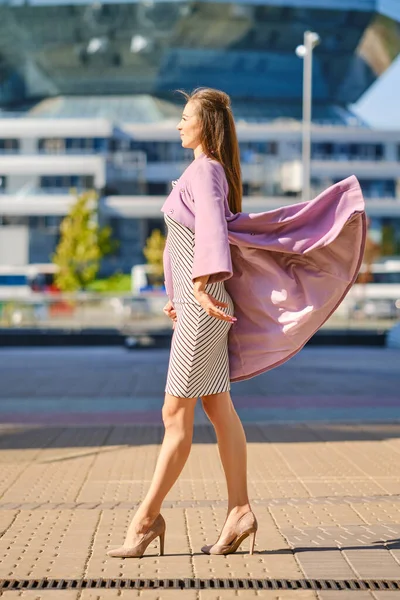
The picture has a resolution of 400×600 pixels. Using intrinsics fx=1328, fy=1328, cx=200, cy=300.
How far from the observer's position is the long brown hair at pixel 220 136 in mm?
5906

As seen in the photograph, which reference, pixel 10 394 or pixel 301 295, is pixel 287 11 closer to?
pixel 10 394

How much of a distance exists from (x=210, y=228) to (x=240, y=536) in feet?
4.40

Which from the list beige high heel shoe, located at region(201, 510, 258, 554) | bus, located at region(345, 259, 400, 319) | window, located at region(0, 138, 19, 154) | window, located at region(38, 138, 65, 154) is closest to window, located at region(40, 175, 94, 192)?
window, located at region(38, 138, 65, 154)

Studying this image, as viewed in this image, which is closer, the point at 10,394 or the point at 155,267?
the point at 10,394

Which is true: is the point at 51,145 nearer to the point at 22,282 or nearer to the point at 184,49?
the point at 184,49

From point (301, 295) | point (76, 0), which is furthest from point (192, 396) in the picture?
point (76, 0)

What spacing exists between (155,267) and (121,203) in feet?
32.0

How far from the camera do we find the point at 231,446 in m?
5.87

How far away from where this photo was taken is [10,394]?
15.6 meters

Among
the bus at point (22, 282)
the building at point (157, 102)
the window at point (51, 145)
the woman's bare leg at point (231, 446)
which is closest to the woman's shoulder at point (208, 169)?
the woman's bare leg at point (231, 446)

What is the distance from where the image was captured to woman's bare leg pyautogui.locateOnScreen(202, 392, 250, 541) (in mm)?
5844

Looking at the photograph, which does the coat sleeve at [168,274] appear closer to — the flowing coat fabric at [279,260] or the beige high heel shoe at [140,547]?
the flowing coat fabric at [279,260]

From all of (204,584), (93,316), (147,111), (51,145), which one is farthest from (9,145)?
(204,584)

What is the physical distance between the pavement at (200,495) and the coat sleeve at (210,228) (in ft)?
4.08
